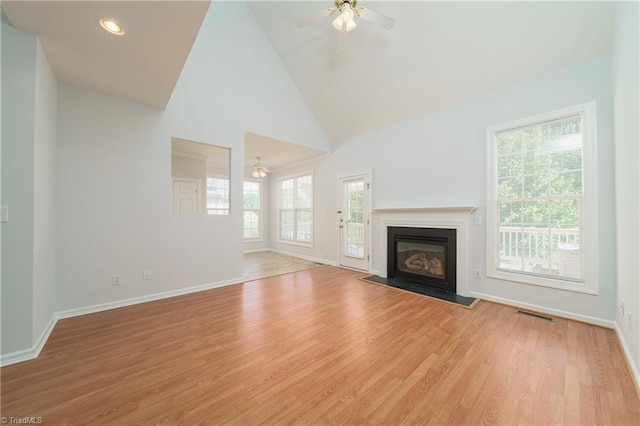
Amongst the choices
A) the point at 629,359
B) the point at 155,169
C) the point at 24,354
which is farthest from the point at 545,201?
the point at 24,354

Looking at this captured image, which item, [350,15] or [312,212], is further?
[312,212]

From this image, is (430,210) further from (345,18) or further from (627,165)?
(345,18)

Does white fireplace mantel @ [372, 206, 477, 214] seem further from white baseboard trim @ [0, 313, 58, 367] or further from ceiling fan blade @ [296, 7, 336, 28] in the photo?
white baseboard trim @ [0, 313, 58, 367]

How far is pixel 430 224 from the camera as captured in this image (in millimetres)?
3826

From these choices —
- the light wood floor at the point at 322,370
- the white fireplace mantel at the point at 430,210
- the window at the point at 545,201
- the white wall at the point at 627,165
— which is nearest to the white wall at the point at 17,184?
the light wood floor at the point at 322,370

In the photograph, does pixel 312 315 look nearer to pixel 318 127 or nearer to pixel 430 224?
pixel 430 224

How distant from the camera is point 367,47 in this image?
3566 mm

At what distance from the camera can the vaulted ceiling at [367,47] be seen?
5.99ft

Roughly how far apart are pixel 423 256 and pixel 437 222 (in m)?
0.64

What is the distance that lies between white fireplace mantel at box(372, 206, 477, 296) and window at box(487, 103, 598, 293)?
0.96 ft

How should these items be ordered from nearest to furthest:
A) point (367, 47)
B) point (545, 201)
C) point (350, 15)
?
1. point (350, 15)
2. point (545, 201)
3. point (367, 47)

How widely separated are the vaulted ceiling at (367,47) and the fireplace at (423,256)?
2021mm

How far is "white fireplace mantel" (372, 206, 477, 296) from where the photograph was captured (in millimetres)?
3434

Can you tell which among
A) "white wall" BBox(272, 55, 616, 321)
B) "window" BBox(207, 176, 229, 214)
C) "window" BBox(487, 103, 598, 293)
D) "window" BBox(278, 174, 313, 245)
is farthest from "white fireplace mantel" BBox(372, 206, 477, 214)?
"window" BBox(207, 176, 229, 214)
